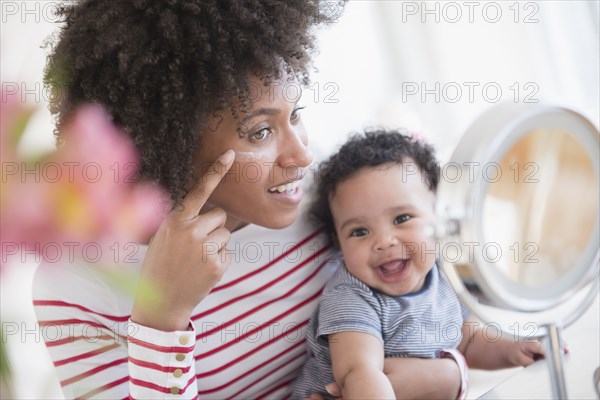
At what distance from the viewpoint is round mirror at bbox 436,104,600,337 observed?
20.0 inches

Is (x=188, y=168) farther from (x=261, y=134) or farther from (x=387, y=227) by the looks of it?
(x=387, y=227)

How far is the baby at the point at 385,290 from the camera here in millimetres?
1143

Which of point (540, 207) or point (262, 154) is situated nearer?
point (540, 207)

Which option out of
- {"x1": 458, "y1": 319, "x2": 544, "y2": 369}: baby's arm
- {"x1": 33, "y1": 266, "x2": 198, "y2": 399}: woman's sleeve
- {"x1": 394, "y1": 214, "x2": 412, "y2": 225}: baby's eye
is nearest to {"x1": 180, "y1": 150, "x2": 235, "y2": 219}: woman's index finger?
{"x1": 33, "y1": 266, "x2": 198, "y2": 399}: woman's sleeve

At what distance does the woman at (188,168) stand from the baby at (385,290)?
9 cm

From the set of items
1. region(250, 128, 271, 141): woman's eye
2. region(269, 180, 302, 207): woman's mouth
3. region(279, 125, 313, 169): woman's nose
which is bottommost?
region(269, 180, 302, 207): woman's mouth

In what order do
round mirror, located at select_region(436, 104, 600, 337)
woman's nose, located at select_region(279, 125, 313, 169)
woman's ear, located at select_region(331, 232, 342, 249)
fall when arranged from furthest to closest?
woman's ear, located at select_region(331, 232, 342, 249) → woman's nose, located at select_region(279, 125, 313, 169) → round mirror, located at select_region(436, 104, 600, 337)

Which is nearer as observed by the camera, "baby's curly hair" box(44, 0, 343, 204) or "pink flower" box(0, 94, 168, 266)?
"pink flower" box(0, 94, 168, 266)

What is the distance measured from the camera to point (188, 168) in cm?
108

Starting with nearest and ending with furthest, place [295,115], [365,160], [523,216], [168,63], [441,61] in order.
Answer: [523,216] < [168,63] < [295,115] < [365,160] < [441,61]

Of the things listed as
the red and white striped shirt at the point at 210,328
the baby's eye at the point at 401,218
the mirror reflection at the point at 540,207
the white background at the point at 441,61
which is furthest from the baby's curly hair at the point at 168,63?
the white background at the point at 441,61

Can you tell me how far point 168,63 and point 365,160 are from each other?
44cm

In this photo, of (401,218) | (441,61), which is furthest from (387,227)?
(441,61)

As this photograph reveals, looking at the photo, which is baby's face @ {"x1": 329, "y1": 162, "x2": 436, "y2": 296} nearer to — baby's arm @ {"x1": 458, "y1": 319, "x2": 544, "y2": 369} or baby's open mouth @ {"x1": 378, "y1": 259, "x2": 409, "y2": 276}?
baby's open mouth @ {"x1": 378, "y1": 259, "x2": 409, "y2": 276}
